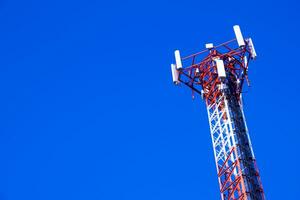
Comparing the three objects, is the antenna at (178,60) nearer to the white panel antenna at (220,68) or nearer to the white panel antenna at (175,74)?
the white panel antenna at (175,74)

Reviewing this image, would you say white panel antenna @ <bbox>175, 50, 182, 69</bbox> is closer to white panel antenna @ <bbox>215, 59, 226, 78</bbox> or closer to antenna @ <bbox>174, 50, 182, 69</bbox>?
antenna @ <bbox>174, 50, 182, 69</bbox>

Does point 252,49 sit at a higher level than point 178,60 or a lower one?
lower

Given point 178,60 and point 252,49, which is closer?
point 252,49

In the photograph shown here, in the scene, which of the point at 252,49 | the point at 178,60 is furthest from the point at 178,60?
the point at 252,49

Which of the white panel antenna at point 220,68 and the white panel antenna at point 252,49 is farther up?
the white panel antenna at point 252,49

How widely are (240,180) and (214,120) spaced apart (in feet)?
20.8

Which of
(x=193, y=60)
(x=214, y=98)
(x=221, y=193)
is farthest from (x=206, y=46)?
(x=221, y=193)

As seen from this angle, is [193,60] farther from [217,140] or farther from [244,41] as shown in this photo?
[217,140]

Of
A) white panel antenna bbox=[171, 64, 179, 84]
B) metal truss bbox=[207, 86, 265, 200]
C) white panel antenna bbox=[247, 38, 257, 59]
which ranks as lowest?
metal truss bbox=[207, 86, 265, 200]

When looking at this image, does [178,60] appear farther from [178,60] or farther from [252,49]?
[252,49]

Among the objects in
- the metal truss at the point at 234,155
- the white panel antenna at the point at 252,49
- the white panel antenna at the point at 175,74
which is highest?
the white panel antenna at the point at 252,49

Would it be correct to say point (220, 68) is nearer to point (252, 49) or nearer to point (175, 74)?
point (252, 49)

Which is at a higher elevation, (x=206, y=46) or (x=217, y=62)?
(x=206, y=46)

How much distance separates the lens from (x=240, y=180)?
38438mm
